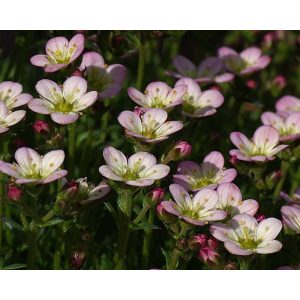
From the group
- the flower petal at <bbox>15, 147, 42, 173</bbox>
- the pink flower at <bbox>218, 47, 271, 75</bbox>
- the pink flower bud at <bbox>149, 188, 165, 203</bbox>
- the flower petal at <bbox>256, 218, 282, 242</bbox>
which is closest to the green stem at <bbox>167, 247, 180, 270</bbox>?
the pink flower bud at <bbox>149, 188, 165, 203</bbox>

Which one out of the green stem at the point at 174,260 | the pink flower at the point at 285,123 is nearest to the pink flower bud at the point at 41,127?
the green stem at the point at 174,260

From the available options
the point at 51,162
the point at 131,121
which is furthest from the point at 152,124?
the point at 51,162

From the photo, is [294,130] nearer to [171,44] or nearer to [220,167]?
[220,167]

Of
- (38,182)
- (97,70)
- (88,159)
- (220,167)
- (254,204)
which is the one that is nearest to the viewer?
(38,182)

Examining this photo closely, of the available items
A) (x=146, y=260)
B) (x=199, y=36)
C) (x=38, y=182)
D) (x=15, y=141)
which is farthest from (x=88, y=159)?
(x=199, y=36)

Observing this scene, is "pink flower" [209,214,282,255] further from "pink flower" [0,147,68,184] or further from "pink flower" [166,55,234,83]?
"pink flower" [166,55,234,83]

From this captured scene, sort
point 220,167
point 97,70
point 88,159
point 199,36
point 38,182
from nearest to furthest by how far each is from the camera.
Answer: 1. point 38,182
2. point 220,167
3. point 97,70
4. point 88,159
5. point 199,36

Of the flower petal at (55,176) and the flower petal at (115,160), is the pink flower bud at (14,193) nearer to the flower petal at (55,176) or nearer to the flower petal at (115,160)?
the flower petal at (55,176)
